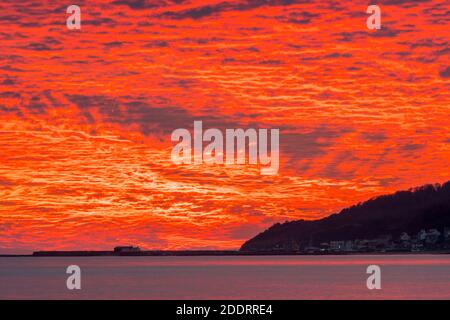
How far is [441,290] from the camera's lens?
398 ft

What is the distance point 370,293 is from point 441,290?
1328 centimetres

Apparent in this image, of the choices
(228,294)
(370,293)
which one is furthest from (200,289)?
(370,293)
